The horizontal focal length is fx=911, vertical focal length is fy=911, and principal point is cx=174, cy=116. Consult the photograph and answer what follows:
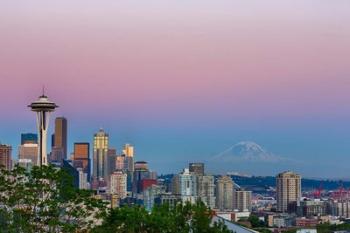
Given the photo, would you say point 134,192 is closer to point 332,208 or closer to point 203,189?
point 203,189

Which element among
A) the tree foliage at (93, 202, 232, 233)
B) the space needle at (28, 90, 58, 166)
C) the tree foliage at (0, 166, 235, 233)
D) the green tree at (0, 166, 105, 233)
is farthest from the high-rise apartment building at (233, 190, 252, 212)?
the green tree at (0, 166, 105, 233)

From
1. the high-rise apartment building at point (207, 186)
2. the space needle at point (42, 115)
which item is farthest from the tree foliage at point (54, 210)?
the high-rise apartment building at point (207, 186)

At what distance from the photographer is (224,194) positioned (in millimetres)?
123875

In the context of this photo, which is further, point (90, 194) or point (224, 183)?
point (224, 183)

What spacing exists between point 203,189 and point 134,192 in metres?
9.29

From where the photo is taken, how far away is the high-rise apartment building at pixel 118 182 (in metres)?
119

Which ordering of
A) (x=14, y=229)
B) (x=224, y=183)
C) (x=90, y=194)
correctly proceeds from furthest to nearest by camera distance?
1. (x=224, y=183)
2. (x=90, y=194)
3. (x=14, y=229)

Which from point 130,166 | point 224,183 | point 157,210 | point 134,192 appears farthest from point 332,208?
point 157,210

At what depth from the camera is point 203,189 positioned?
388 ft

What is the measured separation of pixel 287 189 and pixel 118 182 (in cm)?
2377

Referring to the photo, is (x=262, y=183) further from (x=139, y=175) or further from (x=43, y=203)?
(x=43, y=203)

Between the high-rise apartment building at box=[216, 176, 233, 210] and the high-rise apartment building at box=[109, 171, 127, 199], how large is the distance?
1251cm

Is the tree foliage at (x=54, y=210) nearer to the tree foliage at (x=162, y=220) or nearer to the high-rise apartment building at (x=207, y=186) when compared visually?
the tree foliage at (x=162, y=220)

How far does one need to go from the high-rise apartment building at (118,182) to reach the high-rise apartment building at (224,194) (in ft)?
41.0
